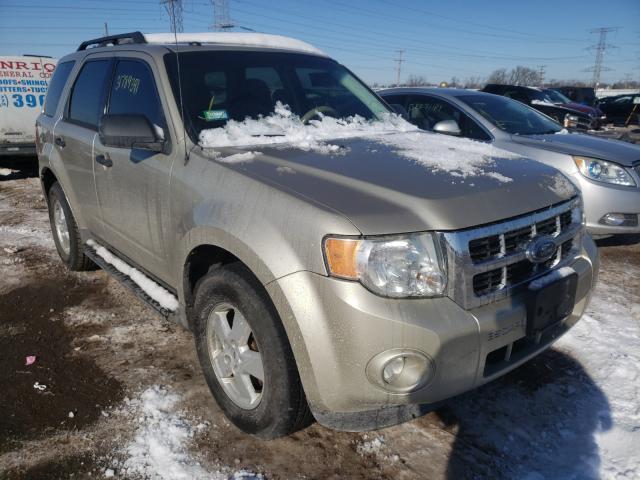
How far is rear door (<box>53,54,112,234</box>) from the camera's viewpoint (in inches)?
138

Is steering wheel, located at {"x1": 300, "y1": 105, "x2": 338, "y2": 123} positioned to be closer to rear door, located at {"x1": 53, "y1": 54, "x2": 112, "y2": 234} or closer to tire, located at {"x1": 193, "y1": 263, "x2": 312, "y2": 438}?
tire, located at {"x1": 193, "y1": 263, "x2": 312, "y2": 438}

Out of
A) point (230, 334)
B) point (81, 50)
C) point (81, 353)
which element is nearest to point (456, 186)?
point (230, 334)

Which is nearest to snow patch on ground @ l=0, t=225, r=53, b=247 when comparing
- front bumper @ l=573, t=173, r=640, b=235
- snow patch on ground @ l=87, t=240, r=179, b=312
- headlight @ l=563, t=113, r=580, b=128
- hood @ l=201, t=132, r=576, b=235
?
snow patch on ground @ l=87, t=240, r=179, b=312

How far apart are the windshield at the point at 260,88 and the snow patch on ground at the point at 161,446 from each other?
Result: 147 cm

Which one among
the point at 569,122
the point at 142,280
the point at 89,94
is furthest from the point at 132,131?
the point at 569,122

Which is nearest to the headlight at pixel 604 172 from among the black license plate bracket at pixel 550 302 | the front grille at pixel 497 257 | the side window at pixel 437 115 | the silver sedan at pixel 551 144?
the silver sedan at pixel 551 144

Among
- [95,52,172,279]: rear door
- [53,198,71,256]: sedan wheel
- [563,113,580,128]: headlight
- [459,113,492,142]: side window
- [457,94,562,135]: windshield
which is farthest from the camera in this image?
[563,113,580,128]: headlight

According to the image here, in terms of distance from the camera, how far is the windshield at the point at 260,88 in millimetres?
2766

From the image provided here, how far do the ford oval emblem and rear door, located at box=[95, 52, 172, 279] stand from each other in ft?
5.91

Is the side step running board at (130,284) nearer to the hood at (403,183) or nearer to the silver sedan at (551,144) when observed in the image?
the hood at (403,183)

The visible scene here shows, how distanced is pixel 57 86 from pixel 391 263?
155 inches

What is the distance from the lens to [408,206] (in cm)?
189

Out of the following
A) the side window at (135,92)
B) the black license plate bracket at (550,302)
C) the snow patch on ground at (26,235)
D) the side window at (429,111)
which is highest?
the side window at (135,92)

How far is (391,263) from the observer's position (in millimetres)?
1790
